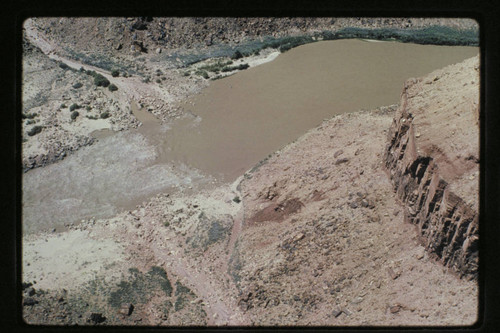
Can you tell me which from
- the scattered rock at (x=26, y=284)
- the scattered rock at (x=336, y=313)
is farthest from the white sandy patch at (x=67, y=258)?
the scattered rock at (x=336, y=313)

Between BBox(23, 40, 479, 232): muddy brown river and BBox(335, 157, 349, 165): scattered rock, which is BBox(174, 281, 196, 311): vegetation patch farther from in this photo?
BBox(335, 157, 349, 165): scattered rock

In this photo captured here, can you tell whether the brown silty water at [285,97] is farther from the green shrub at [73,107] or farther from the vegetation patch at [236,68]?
the green shrub at [73,107]

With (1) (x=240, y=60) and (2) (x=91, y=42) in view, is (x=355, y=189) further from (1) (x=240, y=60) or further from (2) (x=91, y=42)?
(2) (x=91, y=42)

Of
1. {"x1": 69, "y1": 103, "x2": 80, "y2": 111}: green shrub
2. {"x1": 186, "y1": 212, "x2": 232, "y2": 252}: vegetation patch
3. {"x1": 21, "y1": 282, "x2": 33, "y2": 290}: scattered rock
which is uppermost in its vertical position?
{"x1": 69, "y1": 103, "x2": 80, "y2": 111}: green shrub

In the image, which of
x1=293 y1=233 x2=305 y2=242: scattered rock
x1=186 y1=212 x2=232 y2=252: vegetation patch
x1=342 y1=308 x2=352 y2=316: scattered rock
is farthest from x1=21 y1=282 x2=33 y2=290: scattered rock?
x1=342 y1=308 x2=352 y2=316: scattered rock

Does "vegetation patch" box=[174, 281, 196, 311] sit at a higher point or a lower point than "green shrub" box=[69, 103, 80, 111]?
lower
